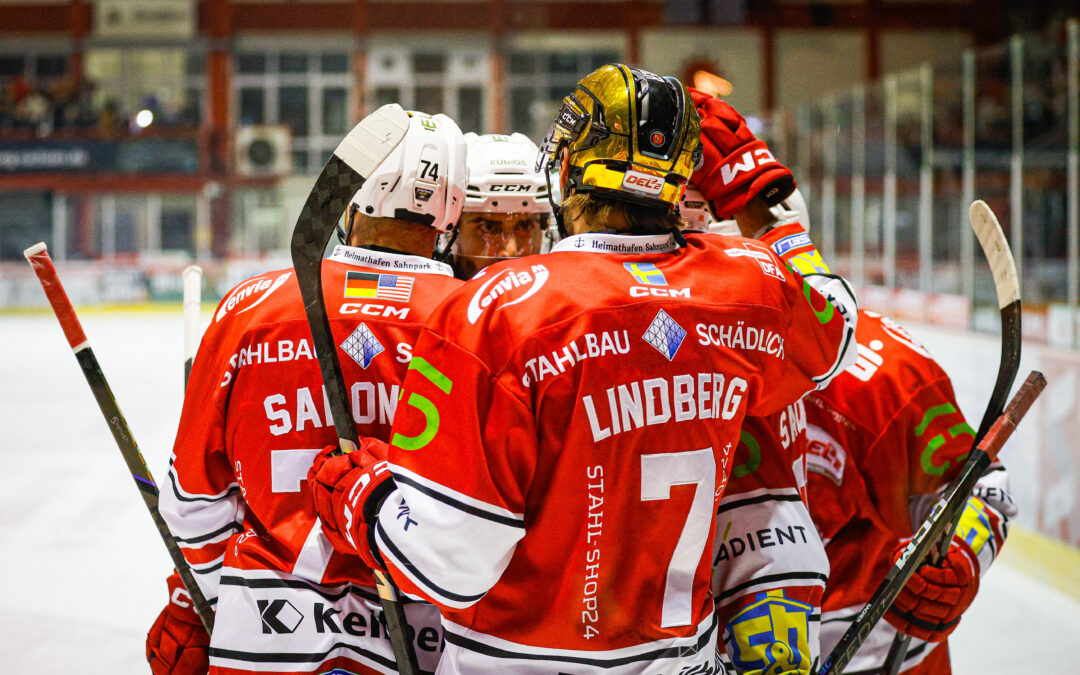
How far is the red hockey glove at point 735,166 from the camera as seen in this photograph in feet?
4.87

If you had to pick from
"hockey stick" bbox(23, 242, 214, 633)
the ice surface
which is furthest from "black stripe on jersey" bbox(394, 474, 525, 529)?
the ice surface

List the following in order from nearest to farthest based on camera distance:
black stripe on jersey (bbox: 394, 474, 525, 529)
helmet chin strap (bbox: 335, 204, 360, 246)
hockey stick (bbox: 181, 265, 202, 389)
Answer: black stripe on jersey (bbox: 394, 474, 525, 529), helmet chin strap (bbox: 335, 204, 360, 246), hockey stick (bbox: 181, 265, 202, 389)

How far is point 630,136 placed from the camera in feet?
3.91

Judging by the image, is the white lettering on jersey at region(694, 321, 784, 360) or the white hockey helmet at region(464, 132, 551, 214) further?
the white hockey helmet at region(464, 132, 551, 214)

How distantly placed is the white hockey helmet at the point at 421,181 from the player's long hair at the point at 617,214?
32 centimetres

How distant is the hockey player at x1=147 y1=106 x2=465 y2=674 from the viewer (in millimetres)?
1404

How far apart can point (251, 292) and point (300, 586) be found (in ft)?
1.36

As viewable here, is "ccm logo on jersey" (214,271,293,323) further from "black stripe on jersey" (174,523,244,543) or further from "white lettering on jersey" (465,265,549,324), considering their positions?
"white lettering on jersey" (465,265,549,324)

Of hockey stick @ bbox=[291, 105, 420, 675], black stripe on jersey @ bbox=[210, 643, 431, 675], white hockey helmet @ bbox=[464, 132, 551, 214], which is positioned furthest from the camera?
white hockey helmet @ bbox=[464, 132, 551, 214]

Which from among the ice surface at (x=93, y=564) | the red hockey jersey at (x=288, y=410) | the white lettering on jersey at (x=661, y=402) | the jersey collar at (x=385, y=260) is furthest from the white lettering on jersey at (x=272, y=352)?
the ice surface at (x=93, y=564)

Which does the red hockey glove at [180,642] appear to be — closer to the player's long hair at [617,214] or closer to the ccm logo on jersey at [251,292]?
the ccm logo on jersey at [251,292]

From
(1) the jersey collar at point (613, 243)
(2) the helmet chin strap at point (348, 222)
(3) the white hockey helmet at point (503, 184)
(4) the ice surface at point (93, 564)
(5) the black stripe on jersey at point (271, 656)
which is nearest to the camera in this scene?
(1) the jersey collar at point (613, 243)

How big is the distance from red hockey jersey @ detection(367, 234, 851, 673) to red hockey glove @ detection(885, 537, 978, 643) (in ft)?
1.58

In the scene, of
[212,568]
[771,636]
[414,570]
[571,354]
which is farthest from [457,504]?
[212,568]
